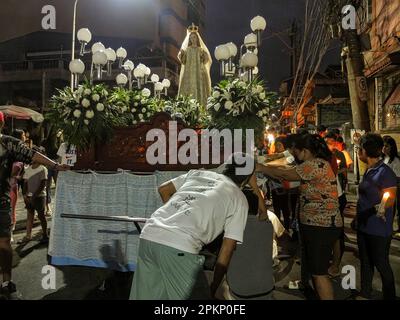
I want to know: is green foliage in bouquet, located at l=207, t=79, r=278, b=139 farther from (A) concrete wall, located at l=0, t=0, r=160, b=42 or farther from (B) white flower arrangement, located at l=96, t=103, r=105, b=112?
(A) concrete wall, located at l=0, t=0, r=160, b=42

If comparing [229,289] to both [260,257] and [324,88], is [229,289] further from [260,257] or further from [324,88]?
[324,88]

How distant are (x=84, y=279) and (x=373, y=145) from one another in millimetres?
4452

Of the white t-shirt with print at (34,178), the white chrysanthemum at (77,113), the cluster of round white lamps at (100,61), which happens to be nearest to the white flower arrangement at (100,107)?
the white chrysanthemum at (77,113)

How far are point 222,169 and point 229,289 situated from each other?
4.06 feet

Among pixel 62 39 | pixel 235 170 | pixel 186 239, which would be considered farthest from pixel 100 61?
pixel 62 39

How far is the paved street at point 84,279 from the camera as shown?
470cm

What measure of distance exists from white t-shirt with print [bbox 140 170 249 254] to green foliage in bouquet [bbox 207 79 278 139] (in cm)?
265

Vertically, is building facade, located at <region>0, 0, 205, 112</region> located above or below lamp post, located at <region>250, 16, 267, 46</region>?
above

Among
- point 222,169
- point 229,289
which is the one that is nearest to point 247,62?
point 222,169

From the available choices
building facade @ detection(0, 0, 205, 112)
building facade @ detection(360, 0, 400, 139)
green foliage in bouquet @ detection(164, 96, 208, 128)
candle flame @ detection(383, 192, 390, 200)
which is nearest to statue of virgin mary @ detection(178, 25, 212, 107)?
green foliage in bouquet @ detection(164, 96, 208, 128)

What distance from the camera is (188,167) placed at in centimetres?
538

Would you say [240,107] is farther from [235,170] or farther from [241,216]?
[241,216]

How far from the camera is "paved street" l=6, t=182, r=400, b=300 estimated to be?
4.70 meters

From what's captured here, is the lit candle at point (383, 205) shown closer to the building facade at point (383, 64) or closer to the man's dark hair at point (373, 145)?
the man's dark hair at point (373, 145)
